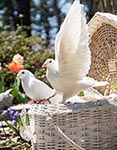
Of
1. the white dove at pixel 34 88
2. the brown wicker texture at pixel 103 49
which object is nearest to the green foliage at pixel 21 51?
the white dove at pixel 34 88

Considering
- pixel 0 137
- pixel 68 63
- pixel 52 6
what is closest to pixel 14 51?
pixel 0 137

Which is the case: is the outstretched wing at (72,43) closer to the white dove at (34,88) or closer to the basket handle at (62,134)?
the basket handle at (62,134)

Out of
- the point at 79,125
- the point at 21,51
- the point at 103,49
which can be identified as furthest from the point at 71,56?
the point at 21,51

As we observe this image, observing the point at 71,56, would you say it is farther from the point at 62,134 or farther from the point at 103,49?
the point at 103,49

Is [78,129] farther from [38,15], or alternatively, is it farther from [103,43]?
[38,15]

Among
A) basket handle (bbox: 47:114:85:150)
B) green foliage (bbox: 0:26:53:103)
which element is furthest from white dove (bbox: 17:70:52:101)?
green foliage (bbox: 0:26:53:103)

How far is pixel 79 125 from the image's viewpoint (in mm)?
3227

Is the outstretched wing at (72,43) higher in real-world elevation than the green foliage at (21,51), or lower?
higher

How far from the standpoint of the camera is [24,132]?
12.1 ft

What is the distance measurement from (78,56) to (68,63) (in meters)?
0.08

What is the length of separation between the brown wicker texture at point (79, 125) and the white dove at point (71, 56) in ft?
0.55

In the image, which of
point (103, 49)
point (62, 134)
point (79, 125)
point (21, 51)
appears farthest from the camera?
point (21, 51)

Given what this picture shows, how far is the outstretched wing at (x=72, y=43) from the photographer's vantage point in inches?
127

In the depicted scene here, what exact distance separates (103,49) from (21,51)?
15.1 ft
